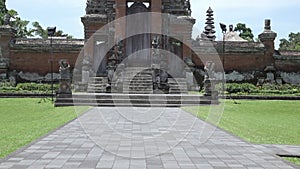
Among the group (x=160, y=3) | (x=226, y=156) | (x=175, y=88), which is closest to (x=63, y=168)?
(x=226, y=156)

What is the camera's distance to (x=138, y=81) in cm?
2456

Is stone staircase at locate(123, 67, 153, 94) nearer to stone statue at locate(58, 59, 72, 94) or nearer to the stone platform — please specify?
the stone platform

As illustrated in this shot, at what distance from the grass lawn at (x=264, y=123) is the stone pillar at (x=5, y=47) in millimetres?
16275

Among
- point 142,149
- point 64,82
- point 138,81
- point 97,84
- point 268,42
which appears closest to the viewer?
point 142,149

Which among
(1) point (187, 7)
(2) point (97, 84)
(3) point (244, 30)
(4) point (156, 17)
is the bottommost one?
(2) point (97, 84)

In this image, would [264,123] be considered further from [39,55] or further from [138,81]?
[39,55]

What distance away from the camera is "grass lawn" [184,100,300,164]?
10371 mm

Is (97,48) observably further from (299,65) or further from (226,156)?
(226,156)

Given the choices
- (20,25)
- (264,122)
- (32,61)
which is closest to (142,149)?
(264,122)

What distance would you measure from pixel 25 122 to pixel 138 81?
12.1m

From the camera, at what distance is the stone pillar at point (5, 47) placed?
1134 inches

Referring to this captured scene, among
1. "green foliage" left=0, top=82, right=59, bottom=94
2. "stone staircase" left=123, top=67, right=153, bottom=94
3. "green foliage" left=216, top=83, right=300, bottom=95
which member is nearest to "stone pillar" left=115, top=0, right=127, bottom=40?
"stone staircase" left=123, top=67, right=153, bottom=94

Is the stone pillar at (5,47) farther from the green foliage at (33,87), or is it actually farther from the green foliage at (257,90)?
the green foliage at (257,90)

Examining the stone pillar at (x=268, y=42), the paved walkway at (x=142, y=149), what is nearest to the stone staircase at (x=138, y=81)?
the stone pillar at (x=268, y=42)
